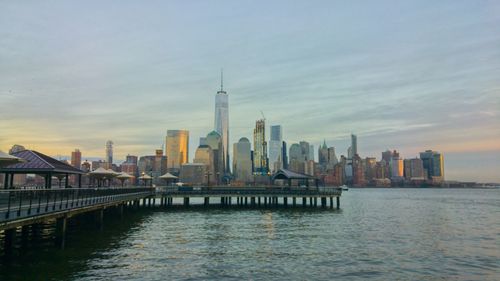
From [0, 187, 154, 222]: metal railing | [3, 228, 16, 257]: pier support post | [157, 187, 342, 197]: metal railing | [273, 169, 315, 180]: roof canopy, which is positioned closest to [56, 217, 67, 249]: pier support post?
[0, 187, 154, 222]: metal railing

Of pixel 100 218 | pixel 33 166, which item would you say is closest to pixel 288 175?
pixel 100 218

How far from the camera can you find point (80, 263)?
25.0 m

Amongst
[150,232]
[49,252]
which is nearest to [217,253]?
[49,252]

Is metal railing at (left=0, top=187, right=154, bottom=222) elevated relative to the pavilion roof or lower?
lower

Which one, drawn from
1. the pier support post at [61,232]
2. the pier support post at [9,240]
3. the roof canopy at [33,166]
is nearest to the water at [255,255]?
the pier support post at [61,232]

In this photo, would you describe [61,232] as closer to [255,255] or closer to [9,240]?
[9,240]

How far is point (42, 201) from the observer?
24406 mm

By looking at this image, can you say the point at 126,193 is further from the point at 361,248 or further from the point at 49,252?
the point at 361,248

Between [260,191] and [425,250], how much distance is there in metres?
50.3

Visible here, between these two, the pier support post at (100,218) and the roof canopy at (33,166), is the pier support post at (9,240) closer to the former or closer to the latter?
the roof canopy at (33,166)

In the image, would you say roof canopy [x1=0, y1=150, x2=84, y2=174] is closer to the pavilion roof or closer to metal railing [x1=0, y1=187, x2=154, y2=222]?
metal railing [x1=0, y1=187, x2=154, y2=222]

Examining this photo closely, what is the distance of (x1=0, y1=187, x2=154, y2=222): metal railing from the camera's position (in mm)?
19969

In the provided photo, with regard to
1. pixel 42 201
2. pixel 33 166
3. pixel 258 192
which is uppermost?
pixel 33 166

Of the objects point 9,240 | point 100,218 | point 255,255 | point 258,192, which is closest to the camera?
Result: point 9,240
